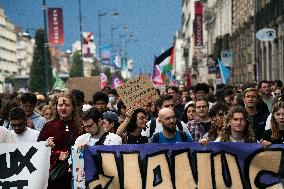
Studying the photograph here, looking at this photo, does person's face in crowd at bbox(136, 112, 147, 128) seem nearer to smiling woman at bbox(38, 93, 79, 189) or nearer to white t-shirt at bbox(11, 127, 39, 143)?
smiling woman at bbox(38, 93, 79, 189)

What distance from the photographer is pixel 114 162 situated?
8.05 m

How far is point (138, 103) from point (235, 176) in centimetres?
325

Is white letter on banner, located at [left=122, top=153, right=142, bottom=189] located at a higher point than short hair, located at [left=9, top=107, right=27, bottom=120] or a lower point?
lower

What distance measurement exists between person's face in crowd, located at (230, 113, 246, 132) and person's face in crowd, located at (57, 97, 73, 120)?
6.14ft

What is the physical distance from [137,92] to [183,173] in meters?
3.35

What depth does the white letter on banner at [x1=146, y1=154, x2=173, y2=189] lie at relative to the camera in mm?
7934

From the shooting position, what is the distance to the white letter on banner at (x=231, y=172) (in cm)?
785

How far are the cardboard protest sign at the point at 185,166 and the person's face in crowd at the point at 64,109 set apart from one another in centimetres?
80

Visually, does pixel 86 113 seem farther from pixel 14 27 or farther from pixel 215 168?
pixel 14 27

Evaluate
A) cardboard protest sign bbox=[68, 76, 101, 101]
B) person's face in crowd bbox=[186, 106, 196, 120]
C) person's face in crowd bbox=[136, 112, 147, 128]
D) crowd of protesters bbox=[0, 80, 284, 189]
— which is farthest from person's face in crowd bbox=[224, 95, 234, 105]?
person's face in crowd bbox=[136, 112, 147, 128]

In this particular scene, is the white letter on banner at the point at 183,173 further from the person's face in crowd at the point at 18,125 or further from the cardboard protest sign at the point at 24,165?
the person's face in crowd at the point at 18,125

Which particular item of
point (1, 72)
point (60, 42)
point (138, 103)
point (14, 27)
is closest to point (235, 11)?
point (60, 42)

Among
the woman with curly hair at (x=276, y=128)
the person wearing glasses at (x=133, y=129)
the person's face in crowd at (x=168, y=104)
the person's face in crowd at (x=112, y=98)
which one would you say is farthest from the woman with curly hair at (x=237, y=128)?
the person's face in crowd at (x=112, y=98)

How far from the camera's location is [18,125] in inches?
354
